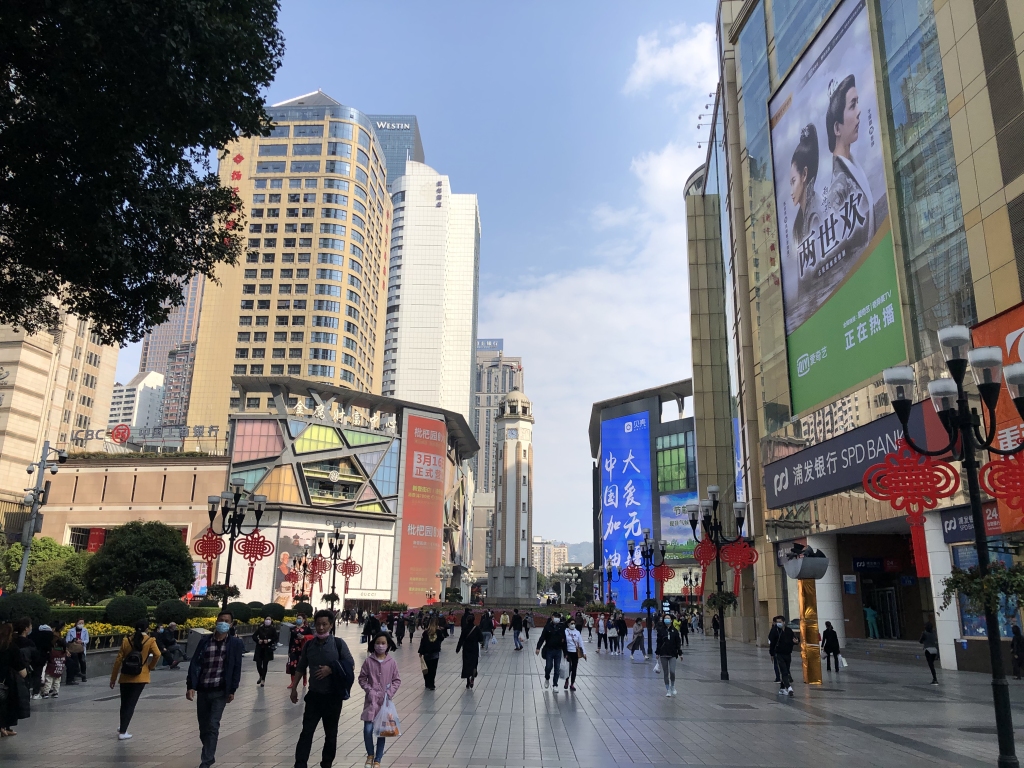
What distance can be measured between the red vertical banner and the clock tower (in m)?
8.78

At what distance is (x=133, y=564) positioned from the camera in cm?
4047

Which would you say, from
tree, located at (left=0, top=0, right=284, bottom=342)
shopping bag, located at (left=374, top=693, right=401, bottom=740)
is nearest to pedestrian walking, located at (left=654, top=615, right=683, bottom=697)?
shopping bag, located at (left=374, top=693, right=401, bottom=740)

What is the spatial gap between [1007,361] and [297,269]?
301 feet

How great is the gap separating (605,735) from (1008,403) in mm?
13808

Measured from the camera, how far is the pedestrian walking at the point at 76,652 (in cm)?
1722

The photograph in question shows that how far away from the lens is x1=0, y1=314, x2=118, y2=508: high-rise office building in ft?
239

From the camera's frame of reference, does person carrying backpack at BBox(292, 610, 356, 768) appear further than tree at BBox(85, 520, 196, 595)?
No

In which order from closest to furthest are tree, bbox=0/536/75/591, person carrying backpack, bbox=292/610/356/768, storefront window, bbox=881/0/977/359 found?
person carrying backpack, bbox=292/610/356/768, storefront window, bbox=881/0/977/359, tree, bbox=0/536/75/591

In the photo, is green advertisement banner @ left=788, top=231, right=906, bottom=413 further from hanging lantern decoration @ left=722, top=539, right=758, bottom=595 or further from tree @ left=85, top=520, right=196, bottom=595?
tree @ left=85, top=520, right=196, bottom=595

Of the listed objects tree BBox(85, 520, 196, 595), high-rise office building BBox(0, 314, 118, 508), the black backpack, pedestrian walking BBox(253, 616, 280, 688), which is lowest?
pedestrian walking BBox(253, 616, 280, 688)

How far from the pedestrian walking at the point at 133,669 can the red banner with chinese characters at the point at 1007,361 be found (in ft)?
59.8

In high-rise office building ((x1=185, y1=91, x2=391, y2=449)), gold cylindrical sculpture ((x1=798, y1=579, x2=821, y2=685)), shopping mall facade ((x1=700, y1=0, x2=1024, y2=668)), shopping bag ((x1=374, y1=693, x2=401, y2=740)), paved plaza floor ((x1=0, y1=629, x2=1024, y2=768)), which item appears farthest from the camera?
high-rise office building ((x1=185, y1=91, x2=391, y2=449))

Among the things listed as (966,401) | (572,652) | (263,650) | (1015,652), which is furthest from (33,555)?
(966,401)

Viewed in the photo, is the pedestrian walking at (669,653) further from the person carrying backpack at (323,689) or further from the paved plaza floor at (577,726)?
the person carrying backpack at (323,689)
